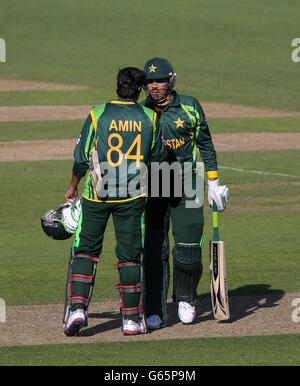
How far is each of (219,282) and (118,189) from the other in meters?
1.22

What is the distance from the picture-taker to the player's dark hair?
750 centimetres

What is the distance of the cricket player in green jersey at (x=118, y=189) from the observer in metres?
7.50

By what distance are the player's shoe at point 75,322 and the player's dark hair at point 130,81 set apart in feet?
5.60

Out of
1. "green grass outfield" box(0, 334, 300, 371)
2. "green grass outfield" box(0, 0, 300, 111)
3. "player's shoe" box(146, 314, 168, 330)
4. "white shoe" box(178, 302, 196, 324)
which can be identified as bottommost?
"green grass outfield" box(0, 334, 300, 371)

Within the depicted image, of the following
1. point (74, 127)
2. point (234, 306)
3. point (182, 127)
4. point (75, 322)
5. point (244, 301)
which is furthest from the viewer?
point (74, 127)

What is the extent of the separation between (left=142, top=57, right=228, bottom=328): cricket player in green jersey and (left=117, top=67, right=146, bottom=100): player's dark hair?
1.68 ft

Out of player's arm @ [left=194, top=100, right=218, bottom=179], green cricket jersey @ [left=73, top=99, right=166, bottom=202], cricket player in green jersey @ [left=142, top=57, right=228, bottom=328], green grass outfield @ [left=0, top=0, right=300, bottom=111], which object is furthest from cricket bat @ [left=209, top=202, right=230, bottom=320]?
green grass outfield @ [left=0, top=0, right=300, bottom=111]

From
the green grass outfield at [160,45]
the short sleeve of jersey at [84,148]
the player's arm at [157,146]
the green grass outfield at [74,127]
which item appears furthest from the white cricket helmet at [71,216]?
the green grass outfield at [160,45]

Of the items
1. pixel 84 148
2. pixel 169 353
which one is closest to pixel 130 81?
pixel 84 148

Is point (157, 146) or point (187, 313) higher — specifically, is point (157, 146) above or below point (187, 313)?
above

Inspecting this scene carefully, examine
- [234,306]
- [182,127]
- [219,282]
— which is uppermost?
[182,127]

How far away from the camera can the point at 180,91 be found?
24.9m

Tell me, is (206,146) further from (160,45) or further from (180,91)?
(160,45)

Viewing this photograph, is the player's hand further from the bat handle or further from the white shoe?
the white shoe
